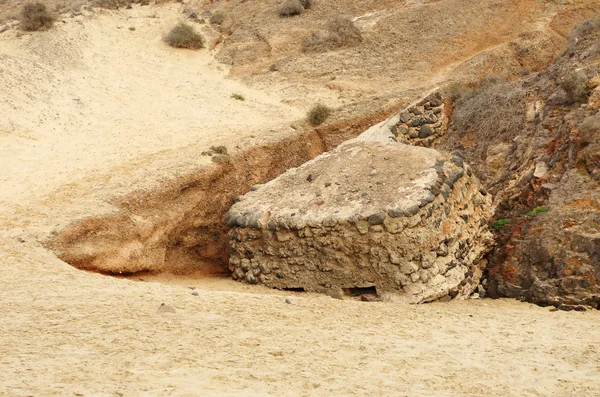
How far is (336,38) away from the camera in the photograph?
71.3ft

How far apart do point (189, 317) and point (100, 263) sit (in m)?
4.19

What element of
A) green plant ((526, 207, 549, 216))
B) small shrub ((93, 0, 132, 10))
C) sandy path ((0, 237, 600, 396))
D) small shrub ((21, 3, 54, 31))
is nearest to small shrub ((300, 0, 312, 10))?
small shrub ((93, 0, 132, 10))

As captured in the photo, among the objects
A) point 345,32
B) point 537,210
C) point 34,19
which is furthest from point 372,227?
point 34,19

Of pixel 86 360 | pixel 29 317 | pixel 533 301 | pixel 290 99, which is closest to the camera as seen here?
pixel 86 360

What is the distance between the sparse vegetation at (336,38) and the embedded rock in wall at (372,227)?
10547 millimetres

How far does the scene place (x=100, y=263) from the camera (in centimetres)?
1087

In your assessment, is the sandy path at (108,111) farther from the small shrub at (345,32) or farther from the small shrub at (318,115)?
the small shrub at (345,32)

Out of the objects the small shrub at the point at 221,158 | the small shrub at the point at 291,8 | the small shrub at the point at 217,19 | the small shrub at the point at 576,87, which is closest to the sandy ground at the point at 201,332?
the small shrub at the point at 221,158

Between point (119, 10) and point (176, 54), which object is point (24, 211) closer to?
point (176, 54)

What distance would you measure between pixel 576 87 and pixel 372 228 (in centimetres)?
522

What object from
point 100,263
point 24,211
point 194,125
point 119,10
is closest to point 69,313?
point 100,263

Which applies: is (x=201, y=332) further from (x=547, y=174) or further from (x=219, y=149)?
(x=219, y=149)

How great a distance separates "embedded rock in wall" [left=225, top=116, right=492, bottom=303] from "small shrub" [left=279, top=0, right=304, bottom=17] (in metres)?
13.5

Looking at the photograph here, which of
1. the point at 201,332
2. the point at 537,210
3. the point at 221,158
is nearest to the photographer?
the point at 201,332
